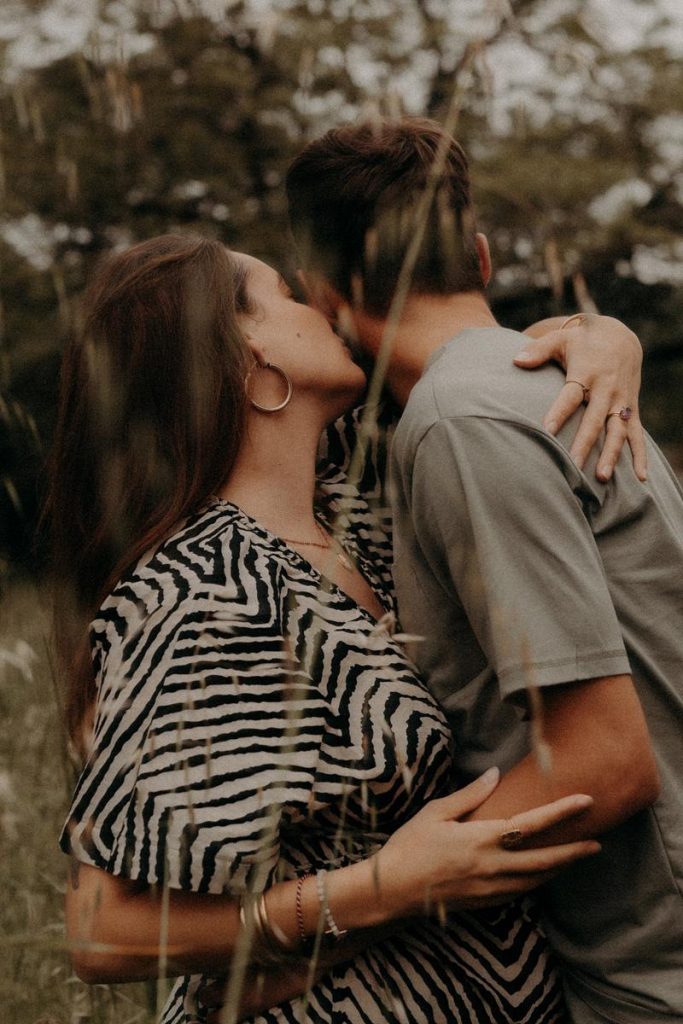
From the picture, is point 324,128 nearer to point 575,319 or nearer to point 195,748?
point 575,319

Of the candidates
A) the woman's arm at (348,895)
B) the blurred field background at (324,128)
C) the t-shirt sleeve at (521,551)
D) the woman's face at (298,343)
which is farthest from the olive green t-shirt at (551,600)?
the blurred field background at (324,128)

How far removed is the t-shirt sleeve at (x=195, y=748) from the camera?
4.59 feet

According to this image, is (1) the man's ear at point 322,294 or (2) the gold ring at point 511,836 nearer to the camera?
(2) the gold ring at point 511,836

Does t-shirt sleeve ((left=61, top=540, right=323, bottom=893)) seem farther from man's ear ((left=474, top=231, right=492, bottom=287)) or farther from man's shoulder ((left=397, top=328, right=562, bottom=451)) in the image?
man's ear ((left=474, top=231, right=492, bottom=287))

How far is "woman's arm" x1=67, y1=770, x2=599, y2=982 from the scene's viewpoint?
→ 1431 millimetres

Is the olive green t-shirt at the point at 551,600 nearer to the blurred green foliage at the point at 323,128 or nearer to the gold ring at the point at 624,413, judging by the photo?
the gold ring at the point at 624,413

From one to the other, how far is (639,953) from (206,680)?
0.70 metres

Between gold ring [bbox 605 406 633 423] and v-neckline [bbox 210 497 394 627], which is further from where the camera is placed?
v-neckline [bbox 210 497 394 627]

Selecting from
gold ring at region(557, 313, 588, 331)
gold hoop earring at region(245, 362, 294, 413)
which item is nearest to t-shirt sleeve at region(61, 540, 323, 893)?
gold hoop earring at region(245, 362, 294, 413)

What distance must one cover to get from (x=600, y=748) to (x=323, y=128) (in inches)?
386

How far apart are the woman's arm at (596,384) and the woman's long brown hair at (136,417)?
56cm

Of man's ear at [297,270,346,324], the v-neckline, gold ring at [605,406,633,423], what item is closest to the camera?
gold ring at [605,406,633,423]

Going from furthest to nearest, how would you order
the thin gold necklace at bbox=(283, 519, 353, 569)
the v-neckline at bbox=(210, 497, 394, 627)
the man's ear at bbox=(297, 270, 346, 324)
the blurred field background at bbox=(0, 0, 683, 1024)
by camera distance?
the blurred field background at bbox=(0, 0, 683, 1024), the man's ear at bbox=(297, 270, 346, 324), the thin gold necklace at bbox=(283, 519, 353, 569), the v-neckline at bbox=(210, 497, 394, 627)

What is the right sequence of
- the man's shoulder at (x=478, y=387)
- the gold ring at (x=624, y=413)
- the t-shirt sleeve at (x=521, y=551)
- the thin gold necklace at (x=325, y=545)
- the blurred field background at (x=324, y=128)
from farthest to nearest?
1. the blurred field background at (x=324, y=128)
2. the thin gold necklace at (x=325, y=545)
3. the gold ring at (x=624, y=413)
4. the man's shoulder at (x=478, y=387)
5. the t-shirt sleeve at (x=521, y=551)
